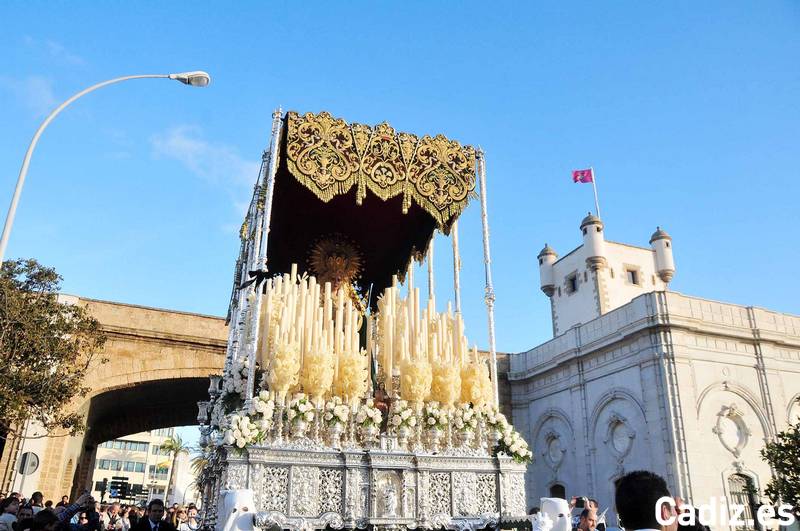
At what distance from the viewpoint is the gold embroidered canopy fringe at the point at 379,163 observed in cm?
1088

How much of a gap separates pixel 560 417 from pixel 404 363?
1568 centimetres

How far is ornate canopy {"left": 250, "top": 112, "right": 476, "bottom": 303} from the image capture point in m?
11.0

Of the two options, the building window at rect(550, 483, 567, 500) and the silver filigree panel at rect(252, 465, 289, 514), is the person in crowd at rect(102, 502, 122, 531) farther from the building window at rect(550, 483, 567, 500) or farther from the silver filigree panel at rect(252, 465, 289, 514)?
the building window at rect(550, 483, 567, 500)

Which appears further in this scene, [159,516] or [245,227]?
[245,227]

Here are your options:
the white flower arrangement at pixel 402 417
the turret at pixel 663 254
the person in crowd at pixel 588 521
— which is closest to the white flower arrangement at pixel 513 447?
the white flower arrangement at pixel 402 417

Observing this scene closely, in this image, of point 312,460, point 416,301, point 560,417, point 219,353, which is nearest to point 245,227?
point 416,301

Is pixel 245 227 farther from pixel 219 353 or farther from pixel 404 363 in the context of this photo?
pixel 219 353

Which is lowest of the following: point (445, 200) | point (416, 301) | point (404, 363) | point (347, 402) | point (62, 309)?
point (347, 402)

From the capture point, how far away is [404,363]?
32.4 ft

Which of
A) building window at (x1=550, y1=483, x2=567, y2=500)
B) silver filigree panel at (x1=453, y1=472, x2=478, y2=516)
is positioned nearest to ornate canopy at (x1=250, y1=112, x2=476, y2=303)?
silver filigree panel at (x1=453, y1=472, x2=478, y2=516)

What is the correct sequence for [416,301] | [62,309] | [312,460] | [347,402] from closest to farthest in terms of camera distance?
1. [312,460]
2. [347,402]
3. [416,301]
4. [62,309]

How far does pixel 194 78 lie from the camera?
992 centimetres

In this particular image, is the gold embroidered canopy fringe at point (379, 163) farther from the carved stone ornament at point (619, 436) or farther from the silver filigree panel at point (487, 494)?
the carved stone ornament at point (619, 436)

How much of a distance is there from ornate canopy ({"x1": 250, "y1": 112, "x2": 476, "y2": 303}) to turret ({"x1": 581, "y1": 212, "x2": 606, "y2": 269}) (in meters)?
18.7
